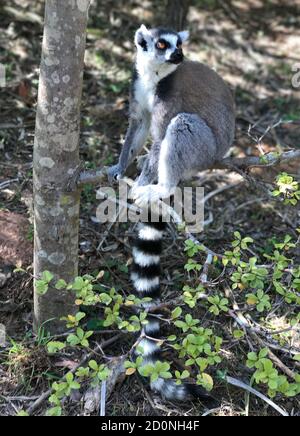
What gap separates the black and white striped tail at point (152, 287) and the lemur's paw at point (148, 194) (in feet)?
1.09

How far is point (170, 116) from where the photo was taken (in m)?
4.47

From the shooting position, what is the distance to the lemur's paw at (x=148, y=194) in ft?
14.3

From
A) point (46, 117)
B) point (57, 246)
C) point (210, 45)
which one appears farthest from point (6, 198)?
point (210, 45)

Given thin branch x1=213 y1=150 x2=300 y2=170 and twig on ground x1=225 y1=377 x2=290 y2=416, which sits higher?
thin branch x1=213 y1=150 x2=300 y2=170

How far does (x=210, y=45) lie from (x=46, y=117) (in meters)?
4.85

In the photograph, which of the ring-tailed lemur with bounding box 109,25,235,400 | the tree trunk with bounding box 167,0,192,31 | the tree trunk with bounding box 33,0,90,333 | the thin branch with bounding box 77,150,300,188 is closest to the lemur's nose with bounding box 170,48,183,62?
the ring-tailed lemur with bounding box 109,25,235,400

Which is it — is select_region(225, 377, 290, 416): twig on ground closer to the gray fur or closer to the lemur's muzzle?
the gray fur

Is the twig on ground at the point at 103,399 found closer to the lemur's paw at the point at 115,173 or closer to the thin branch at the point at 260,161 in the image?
the lemur's paw at the point at 115,173

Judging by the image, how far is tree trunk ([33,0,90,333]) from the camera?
3281mm

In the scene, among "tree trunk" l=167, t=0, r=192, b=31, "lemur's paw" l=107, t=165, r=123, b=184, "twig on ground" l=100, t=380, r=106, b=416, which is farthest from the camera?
"tree trunk" l=167, t=0, r=192, b=31

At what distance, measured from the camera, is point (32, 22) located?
712 centimetres

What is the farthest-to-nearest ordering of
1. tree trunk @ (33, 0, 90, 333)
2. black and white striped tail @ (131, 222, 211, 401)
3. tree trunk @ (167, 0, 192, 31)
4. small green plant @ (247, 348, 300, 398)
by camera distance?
tree trunk @ (167, 0, 192, 31) → black and white striped tail @ (131, 222, 211, 401) → tree trunk @ (33, 0, 90, 333) → small green plant @ (247, 348, 300, 398)

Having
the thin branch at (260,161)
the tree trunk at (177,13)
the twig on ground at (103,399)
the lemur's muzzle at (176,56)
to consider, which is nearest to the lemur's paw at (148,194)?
the thin branch at (260,161)

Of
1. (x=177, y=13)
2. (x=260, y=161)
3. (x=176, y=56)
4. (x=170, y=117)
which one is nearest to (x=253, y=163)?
(x=260, y=161)
